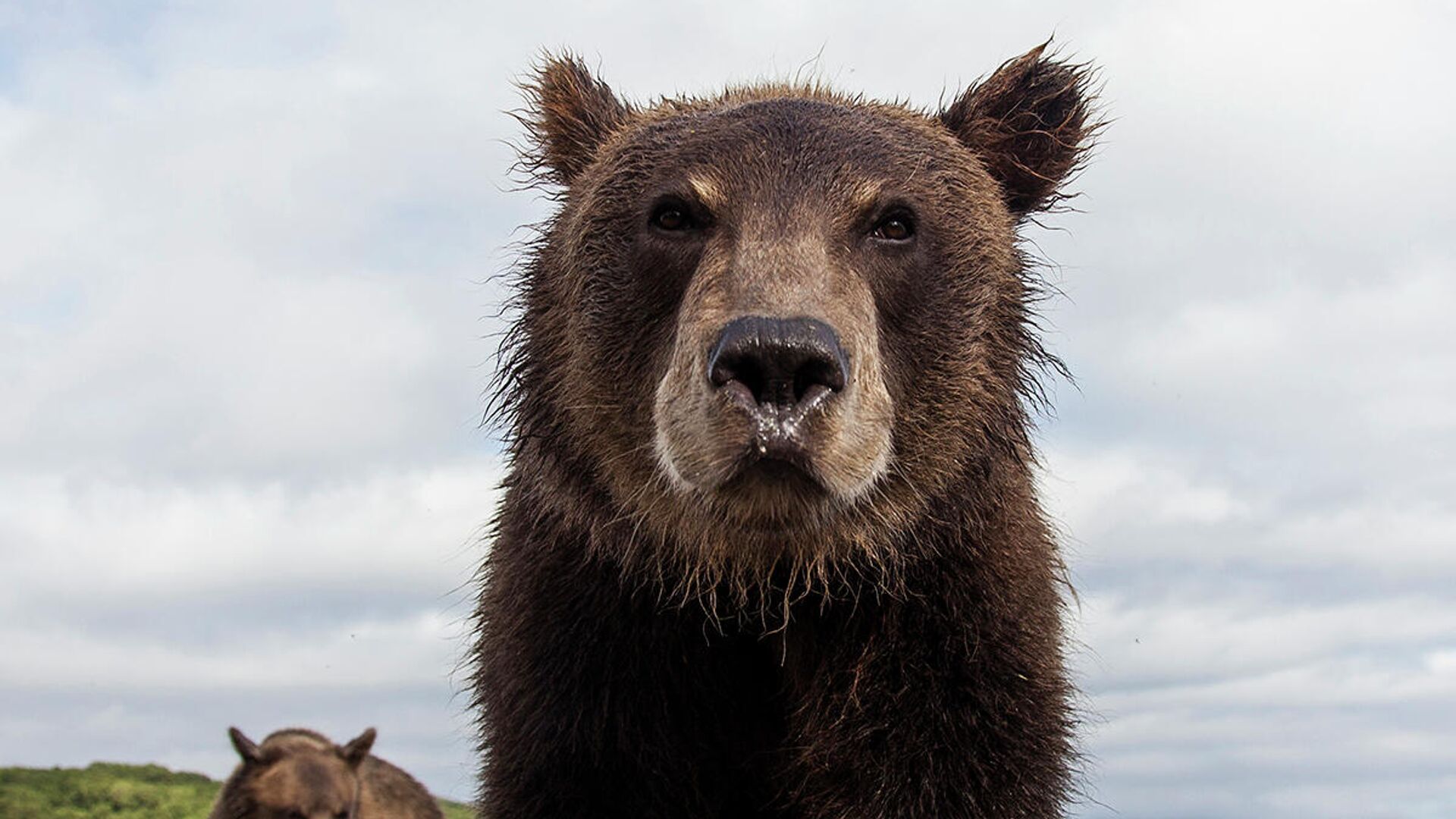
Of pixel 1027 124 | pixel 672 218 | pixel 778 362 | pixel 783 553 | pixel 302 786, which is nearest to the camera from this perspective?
pixel 778 362

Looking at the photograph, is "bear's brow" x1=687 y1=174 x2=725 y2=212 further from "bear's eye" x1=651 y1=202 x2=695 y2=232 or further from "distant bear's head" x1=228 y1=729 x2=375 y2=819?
"distant bear's head" x1=228 y1=729 x2=375 y2=819

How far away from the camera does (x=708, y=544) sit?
5.38 metres

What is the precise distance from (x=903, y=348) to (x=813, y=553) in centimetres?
86

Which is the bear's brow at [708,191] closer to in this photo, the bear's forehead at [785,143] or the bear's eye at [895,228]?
the bear's forehead at [785,143]

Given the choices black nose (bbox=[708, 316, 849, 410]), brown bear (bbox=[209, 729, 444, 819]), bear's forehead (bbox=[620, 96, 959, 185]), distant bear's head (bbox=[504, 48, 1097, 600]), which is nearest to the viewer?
black nose (bbox=[708, 316, 849, 410])

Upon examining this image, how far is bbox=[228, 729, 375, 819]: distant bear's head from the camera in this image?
10.9m

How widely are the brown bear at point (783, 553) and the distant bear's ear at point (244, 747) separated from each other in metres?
5.59

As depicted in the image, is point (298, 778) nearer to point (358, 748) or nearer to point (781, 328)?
point (358, 748)

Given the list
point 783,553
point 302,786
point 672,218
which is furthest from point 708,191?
point 302,786

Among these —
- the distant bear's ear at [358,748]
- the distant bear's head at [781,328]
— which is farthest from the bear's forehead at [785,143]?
the distant bear's ear at [358,748]

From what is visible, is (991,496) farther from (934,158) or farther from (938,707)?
(934,158)

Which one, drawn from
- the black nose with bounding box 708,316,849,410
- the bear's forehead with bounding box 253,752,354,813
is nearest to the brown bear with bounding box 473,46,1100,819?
the black nose with bounding box 708,316,849,410

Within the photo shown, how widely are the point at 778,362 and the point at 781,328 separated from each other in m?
0.11

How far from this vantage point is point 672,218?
571 centimetres
